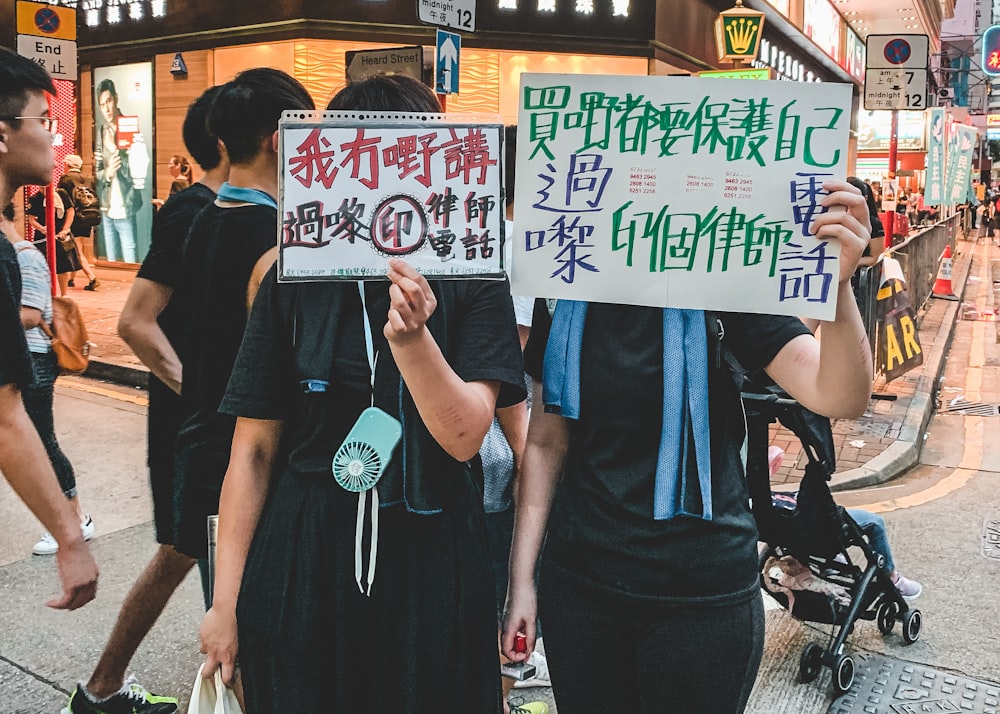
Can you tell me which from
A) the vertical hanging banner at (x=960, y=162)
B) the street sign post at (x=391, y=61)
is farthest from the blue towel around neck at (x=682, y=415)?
the vertical hanging banner at (x=960, y=162)

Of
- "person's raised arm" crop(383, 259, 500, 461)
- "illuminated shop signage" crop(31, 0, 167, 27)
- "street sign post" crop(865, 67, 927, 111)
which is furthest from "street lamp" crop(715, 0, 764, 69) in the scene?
"person's raised arm" crop(383, 259, 500, 461)

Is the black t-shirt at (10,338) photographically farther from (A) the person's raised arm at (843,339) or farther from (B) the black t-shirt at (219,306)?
(A) the person's raised arm at (843,339)

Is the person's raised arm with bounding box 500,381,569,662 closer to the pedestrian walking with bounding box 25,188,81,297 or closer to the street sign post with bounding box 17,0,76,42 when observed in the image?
the street sign post with bounding box 17,0,76,42

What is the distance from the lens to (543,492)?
208 cm

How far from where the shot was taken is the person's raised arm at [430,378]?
5.21 feet

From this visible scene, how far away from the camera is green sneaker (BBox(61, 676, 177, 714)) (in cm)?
323

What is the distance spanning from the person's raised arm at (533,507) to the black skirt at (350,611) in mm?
200

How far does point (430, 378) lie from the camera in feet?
5.48

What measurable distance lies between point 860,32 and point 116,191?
22217 millimetres

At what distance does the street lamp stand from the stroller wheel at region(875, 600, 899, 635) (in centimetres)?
1120

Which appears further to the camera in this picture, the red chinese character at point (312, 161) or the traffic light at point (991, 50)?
the traffic light at point (991, 50)

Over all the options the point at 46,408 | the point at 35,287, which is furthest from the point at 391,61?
the point at 46,408

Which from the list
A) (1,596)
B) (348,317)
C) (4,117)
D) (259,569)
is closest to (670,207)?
(348,317)

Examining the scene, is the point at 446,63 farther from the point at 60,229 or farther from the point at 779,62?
the point at 779,62
